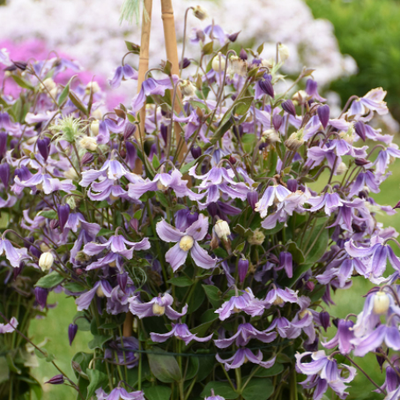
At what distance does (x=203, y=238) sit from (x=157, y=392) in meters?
0.29

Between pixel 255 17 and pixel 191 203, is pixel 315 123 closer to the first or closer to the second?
pixel 191 203

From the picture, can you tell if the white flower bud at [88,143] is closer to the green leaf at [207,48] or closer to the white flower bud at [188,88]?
the white flower bud at [188,88]

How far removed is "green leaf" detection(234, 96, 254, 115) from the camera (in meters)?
0.87

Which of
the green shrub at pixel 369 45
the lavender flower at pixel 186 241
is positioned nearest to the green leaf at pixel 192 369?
the lavender flower at pixel 186 241

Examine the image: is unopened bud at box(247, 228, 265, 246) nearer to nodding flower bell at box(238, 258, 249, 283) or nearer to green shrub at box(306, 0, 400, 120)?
nodding flower bell at box(238, 258, 249, 283)

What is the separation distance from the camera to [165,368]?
0.89 meters

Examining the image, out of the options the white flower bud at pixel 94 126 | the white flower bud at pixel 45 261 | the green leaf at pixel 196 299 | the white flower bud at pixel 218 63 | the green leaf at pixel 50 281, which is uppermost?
the white flower bud at pixel 218 63

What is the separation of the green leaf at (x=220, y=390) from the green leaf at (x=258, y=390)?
0.02 meters

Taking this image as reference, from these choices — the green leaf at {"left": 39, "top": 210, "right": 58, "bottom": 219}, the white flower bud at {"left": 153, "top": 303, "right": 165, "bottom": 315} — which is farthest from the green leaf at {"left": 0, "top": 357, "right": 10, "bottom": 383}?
the white flower bud at {"left": 153, "top": 303, "right": 165, "bottom": 315}

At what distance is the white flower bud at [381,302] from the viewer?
0.59 metres

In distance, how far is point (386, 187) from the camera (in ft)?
11.9

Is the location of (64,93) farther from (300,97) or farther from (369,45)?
(369,45)

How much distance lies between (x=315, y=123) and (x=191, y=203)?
0.27 meters

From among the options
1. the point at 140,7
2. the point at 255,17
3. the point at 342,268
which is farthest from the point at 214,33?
the point at 255,17
